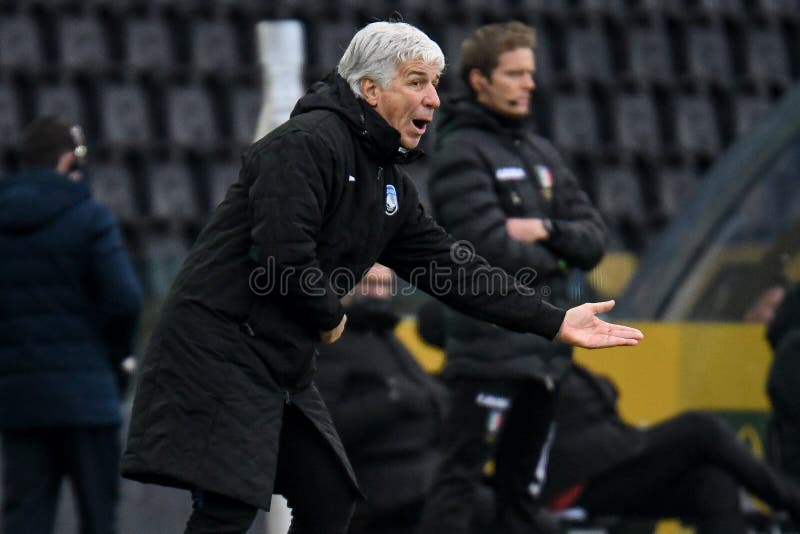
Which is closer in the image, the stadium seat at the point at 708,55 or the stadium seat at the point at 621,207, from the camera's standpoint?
the stadium seat at the point at 621,207

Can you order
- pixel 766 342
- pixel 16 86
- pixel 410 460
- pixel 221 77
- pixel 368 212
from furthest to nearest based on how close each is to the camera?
pixel 221 77 → pixel 16 86 → pixel 766 342 → pixel 410 460 → pixel 368 212

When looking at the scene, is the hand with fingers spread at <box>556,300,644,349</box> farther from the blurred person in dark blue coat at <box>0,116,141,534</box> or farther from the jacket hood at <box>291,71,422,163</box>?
the blurred person in dark blue coat at <box>0,116,141,534</box>

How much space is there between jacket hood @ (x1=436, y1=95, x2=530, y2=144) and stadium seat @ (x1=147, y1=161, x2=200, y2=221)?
5.08 m

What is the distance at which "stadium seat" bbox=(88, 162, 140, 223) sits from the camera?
33.9 ft

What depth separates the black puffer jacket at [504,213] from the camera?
17.5 ft

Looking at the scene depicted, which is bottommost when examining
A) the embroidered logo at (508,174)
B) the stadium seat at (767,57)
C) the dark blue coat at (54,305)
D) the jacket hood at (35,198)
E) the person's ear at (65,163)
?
the stadium seat at (767,57)

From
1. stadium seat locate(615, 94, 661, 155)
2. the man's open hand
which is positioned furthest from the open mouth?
stadium seat locate(615, 94, 661, 155)

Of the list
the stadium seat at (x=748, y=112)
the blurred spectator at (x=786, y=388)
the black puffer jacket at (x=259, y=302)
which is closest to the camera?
the black puffer jacket at (x=259, y=302)

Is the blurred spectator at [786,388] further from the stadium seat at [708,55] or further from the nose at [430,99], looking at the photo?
the stadium seat at [708,55]

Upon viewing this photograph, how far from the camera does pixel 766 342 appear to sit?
6531mm

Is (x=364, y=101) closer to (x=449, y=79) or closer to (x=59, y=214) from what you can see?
(x=59, y=214)

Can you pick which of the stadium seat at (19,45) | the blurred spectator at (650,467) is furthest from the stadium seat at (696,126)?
the blurred spectator at (650,467)

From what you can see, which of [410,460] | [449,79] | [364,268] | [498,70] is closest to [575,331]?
[364,268]

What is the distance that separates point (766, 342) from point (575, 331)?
2660 mm
